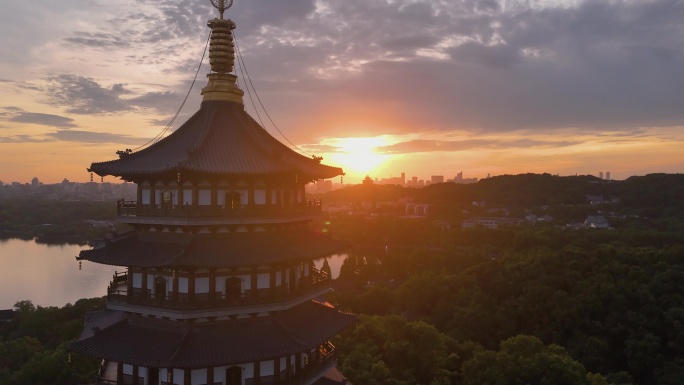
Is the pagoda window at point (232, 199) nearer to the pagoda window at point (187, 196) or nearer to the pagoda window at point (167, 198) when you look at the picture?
the pagoda window at point (187, 196)

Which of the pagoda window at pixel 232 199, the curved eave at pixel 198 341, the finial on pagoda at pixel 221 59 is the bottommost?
the curved eave at pixel 198 341

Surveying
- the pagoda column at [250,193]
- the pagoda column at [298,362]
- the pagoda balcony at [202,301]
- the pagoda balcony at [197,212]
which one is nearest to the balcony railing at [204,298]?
the pagoda balcony at [202,301]

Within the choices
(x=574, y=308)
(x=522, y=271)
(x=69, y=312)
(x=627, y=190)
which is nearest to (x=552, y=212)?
(x=627, y=190)

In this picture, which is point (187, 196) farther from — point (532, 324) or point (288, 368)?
point (532, 324)

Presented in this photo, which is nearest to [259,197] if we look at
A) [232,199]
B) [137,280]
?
[232,199]

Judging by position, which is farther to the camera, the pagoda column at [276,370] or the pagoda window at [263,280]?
the pagoda window at [263,280]

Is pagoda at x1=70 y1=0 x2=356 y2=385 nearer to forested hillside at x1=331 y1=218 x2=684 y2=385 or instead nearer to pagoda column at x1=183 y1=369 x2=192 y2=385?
pagoda column at x1=183 y1=369 x2=192 y2=385

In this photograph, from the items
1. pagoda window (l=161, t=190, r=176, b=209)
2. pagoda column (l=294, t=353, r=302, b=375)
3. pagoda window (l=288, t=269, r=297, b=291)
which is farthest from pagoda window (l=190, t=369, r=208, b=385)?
pagoda window (l=161, t=190, r=176, b=209)

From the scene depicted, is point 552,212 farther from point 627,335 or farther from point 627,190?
point 627,335
